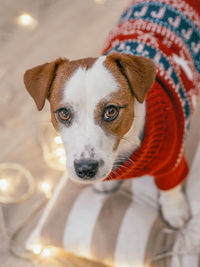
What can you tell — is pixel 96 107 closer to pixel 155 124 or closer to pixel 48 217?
pixel 155 124

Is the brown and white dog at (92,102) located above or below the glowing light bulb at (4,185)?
above

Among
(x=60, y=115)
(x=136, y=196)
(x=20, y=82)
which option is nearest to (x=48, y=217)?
(x=136, y=196)

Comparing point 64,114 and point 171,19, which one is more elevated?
point 171,19

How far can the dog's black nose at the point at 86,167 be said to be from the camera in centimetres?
103

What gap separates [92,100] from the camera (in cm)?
103

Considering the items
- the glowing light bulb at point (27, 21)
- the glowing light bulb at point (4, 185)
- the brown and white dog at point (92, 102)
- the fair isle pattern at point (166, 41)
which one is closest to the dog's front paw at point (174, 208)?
the fair isle pattern at point (166, 41)

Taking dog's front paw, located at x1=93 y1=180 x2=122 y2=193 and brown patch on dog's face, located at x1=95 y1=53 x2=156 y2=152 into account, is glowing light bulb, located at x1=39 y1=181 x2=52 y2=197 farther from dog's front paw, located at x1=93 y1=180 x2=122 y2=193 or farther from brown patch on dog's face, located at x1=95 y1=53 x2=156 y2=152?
brown patch on dog's face, located at x1=95 y1=53 x2=156 y2=152

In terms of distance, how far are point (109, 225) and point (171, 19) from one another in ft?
3.29

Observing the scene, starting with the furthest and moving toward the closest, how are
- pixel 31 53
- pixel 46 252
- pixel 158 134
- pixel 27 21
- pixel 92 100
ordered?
1. pixel 27 21
2. pixel 31 53
3. pixel 46 252
4. pixel 158 134
5. pixel 92 100

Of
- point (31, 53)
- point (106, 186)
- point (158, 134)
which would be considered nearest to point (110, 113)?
point (158, 134)

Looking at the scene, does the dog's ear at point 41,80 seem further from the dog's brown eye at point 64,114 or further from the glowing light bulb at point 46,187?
the glowing light bulb at point 46,187

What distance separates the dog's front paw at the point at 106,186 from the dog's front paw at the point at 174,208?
0.25 meters

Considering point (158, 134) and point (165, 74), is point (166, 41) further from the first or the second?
point (158, 134)

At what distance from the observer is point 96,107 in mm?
1037
